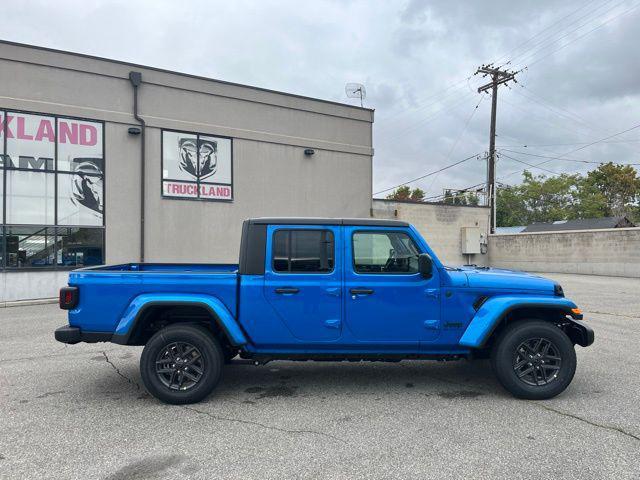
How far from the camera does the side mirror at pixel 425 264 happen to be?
441 cm

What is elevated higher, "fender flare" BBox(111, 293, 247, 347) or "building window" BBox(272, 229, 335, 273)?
"building window" BBox(272, 229, 335, 273)

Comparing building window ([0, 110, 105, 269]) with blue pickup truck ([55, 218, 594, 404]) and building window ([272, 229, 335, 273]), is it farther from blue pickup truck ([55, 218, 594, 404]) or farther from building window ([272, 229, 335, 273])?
building window ([272, 229, 335, 273])

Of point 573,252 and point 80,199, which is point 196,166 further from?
point 573,252

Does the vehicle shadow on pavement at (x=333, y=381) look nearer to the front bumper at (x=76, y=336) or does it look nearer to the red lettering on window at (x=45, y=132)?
the front bumper at (x=76, y=336)

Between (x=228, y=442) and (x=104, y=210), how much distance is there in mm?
12576

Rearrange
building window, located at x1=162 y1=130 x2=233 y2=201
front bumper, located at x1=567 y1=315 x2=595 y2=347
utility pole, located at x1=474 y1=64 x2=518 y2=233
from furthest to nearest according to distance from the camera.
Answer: utility pole, located at x1=474 y1=64 x2=518 y2=233
building window, located at x1=162 y1=130 x2=233 y2=201
front bumper, located at x1=567 y1=315 x2=595 y2=347

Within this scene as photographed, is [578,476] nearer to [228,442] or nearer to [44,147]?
[228,442]

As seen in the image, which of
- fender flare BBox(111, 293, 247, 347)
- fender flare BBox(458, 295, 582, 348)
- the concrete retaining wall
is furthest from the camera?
the concrete retaining wall

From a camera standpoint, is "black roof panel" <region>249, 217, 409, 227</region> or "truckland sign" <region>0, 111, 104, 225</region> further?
"truckland sign" <region>0, 111, 104, 225</region>

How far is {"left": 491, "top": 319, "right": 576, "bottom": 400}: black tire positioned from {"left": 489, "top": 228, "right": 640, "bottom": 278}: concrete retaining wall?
19060 mm

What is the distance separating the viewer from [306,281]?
14.9 feet

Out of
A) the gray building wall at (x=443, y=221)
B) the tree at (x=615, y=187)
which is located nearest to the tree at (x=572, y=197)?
the tree at (x=615, y=187)

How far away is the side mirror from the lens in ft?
14.5

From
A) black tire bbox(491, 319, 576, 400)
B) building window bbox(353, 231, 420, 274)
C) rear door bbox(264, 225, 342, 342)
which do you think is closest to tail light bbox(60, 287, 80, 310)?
rear door bbox(264, 225, 342, 342)
